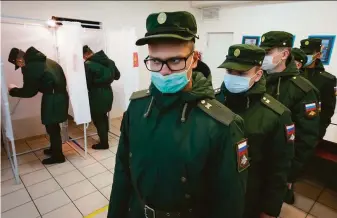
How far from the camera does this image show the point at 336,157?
3018 millimetres

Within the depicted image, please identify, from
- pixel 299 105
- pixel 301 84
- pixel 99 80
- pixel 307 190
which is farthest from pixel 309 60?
pixel 99 80

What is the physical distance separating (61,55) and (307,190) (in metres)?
4.22

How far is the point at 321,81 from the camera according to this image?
9.45 feet

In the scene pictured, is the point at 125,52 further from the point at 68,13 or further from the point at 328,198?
the point at 328,198

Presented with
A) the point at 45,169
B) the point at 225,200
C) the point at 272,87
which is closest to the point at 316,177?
the point at 272,87

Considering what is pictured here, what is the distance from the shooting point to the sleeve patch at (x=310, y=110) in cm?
197

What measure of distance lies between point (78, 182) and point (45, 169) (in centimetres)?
68

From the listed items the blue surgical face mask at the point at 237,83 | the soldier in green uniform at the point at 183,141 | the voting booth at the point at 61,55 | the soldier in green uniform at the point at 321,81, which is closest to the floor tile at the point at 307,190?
the soldier in green uniform at the point at 321,81

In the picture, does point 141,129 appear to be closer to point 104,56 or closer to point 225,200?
point 225,200

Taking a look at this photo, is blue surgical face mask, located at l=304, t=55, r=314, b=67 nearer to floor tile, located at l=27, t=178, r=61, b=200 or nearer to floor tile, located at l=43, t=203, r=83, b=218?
floor tile, located at l=43, t=203, r=83, b=218

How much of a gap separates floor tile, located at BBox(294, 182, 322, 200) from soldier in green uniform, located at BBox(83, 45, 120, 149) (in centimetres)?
312

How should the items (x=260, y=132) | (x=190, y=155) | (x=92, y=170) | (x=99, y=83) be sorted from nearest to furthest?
(x=190, y=155) < (x=260, y=132) < (x=92, y=170) < (x=99, y=83)

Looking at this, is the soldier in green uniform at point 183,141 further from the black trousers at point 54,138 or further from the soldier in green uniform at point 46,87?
the black trousers at point 54,138

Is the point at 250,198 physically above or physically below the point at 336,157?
above
